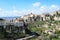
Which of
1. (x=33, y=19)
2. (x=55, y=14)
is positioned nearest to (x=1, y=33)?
(x=33, y=19)

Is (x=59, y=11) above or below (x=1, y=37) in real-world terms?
above

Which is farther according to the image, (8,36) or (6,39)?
(8,36)

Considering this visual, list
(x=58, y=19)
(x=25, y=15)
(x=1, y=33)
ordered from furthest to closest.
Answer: (x=25, y=15)
(x=58, y=19)
(x=1, y=33)

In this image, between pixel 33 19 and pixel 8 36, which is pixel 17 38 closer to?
pixel 8 36

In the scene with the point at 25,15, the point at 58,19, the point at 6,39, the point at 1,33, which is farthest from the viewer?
the point at 25,15

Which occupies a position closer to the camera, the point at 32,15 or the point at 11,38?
the point at 11,38

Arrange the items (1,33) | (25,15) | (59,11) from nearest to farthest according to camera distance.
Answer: (1,33) → (25,15) → (59,11)

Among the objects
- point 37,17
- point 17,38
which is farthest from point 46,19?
point 17,38

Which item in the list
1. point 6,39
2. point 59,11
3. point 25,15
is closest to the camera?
point 6,39

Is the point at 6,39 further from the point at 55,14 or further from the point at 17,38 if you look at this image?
the point at 55,14
